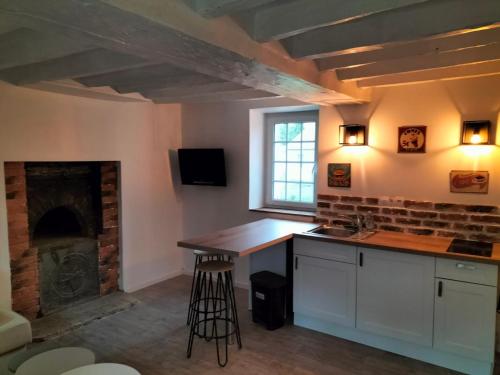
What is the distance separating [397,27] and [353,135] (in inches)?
→ 68.5

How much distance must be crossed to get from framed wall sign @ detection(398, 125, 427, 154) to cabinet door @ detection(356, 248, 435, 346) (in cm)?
96

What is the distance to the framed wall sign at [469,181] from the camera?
2.99 meters

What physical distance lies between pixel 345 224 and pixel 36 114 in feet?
9.83

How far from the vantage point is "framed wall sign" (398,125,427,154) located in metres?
3.23

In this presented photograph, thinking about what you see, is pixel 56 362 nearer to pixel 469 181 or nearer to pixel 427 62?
pixel 427 62

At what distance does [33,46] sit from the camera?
2271 mm

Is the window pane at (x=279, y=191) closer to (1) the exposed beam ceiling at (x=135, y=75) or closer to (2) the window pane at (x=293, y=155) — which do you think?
(2) the window pane at (x=293, y=155)

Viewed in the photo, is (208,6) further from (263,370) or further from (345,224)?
(345,224)

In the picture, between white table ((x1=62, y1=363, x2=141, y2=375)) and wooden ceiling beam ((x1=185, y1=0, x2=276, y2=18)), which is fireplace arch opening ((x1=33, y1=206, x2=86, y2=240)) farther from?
wooden ceiling beam ((x1=185, y1=0, x2=276, y2=18))

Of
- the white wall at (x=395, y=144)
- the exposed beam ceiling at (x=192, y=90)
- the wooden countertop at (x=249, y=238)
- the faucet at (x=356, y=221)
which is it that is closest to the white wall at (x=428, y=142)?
the white wall at (x=395, y=144)

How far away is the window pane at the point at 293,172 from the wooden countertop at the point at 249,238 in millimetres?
630

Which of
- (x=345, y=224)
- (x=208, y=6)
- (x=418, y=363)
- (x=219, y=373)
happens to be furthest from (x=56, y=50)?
(x=418, y=363)

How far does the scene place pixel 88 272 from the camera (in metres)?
4.06

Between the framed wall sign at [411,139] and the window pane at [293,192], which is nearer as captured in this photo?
the framed wall sign at [411,139]
